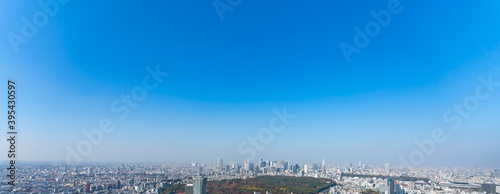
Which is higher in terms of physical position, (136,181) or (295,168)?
(136,181)

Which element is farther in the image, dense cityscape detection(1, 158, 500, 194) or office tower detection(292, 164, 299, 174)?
office tower detection(292, 164, 299, 174)

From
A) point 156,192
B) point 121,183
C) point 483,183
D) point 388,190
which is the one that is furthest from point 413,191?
point 121,183

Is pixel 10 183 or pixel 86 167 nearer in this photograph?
pixel 10 183

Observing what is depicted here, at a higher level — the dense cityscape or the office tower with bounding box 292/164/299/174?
the dense cityscape

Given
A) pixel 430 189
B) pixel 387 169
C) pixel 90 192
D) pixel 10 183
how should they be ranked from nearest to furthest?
pixel 10 183, pixel 90 192, pixel 430 189, pixel 387 169

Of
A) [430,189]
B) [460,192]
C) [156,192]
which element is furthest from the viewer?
[430,189]

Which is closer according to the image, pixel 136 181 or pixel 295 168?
pixel 136 181

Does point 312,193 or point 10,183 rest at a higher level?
point 10,183

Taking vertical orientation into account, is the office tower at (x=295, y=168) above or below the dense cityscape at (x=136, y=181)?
below

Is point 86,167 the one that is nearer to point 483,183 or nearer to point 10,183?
point 10,183

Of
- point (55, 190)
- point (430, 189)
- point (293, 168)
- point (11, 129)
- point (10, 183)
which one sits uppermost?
point (11, 129)

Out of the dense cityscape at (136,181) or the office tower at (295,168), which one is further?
the office tower at (295,168)
